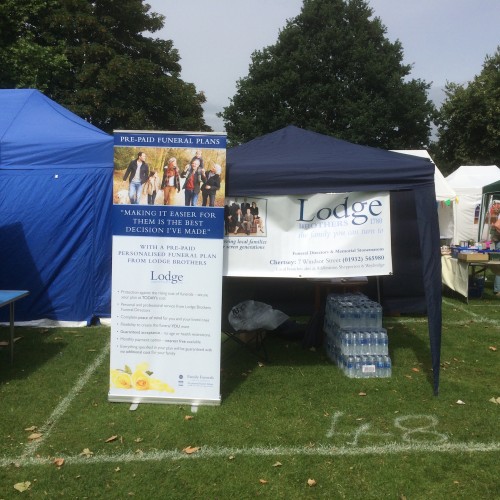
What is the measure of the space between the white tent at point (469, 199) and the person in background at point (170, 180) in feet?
49.9

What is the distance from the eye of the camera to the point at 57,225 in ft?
24.4

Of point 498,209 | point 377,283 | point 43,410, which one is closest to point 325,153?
point 377,283

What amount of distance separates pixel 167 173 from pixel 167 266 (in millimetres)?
802

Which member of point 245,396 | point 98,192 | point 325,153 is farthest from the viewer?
point 98,192

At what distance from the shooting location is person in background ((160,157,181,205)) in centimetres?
439

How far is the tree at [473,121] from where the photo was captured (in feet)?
78.9

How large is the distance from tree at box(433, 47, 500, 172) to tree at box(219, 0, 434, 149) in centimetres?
205

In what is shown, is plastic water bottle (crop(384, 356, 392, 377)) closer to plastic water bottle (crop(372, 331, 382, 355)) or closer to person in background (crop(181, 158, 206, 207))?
plastic water bottle (crop(372, 331, 382, 355))

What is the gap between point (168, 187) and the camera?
14.4 feet

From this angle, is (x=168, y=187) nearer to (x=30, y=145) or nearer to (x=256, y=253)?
(x=256, y=253)

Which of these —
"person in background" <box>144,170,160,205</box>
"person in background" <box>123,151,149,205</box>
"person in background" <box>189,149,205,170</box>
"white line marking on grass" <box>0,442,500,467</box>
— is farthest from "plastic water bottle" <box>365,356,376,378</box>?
"person in background" <box>123,151,149,205</box>

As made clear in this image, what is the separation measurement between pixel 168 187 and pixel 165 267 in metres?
0.69

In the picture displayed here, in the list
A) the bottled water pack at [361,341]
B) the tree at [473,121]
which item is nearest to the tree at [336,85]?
the tree at [473,121]

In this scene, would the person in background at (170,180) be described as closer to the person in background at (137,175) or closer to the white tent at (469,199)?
the person in background at (137,175)
